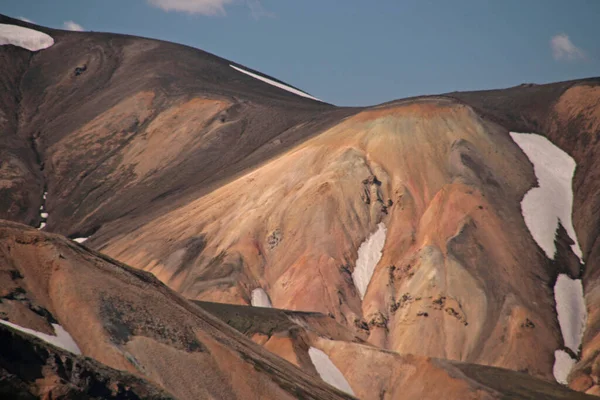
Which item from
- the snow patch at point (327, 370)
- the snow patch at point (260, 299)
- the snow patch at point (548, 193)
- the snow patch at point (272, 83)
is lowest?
the snow patch at point (327, 370)

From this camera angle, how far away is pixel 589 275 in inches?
3354

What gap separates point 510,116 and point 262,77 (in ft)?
218

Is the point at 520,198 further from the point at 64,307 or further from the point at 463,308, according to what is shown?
the point at 64,307

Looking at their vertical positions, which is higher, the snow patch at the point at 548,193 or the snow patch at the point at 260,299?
the snow patch at the point at 548,193

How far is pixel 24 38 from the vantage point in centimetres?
16025

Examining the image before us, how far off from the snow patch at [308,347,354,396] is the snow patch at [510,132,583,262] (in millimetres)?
28509

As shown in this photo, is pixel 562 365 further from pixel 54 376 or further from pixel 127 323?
pixel 54 376

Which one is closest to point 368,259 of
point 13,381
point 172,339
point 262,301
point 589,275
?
point 262,301

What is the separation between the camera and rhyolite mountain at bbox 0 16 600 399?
43.2 m

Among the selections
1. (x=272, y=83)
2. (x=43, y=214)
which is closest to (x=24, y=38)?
(x=272, y=83)

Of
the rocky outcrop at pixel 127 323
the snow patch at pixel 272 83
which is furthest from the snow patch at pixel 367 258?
the snow patch at pixel 272 83

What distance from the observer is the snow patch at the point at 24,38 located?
6211 inches

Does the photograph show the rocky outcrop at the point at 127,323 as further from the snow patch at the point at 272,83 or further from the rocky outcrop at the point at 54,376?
the snow patch at the point at 272,83

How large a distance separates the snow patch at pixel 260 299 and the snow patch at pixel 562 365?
21.9 metres
